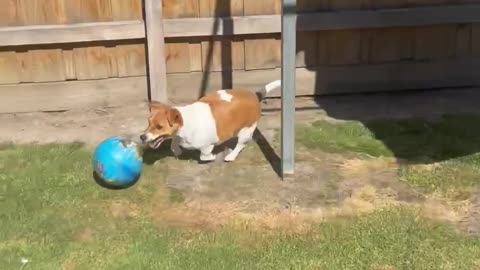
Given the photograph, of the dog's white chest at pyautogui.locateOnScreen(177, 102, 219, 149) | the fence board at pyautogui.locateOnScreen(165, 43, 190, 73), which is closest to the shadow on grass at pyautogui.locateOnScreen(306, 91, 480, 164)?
the dog's white chest at pyautogui.locateOnScreen(177, 102, 219, 149)

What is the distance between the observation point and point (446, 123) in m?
5.54

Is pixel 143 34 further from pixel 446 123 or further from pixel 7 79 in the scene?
pixel 446 123

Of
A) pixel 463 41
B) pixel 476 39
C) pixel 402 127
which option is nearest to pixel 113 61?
pixel 402 127

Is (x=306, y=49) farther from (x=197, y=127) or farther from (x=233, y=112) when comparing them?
(x=197, y=127)

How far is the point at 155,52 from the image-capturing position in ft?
18.7

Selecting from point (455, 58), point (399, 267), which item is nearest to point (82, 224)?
point (399, 267)

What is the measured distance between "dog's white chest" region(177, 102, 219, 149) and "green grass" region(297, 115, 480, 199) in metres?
0.87

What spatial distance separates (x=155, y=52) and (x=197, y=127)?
52.5 inches

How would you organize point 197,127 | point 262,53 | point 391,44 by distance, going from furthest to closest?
point 391,44, point 262,53, point 197,127

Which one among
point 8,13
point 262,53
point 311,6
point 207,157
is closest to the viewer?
point 207,157

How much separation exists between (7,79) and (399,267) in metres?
3.61

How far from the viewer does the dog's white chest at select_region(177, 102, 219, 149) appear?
179 inches

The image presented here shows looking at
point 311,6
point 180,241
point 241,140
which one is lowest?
point 180,241

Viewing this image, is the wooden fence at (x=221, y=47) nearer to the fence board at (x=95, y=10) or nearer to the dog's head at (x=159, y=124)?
the fence board at (x=95, y=10)
